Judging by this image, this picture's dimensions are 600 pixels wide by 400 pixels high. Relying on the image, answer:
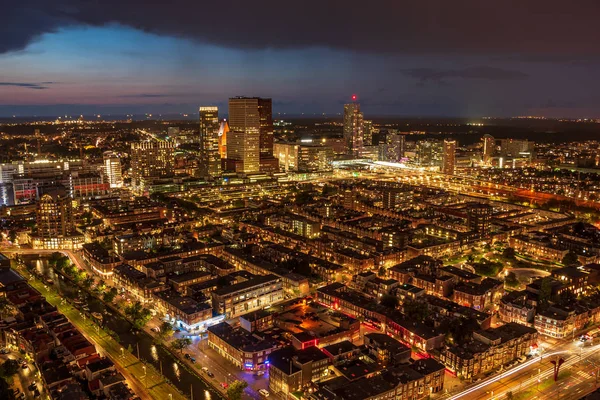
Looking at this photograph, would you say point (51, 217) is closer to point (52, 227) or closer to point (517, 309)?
point (52, 227)

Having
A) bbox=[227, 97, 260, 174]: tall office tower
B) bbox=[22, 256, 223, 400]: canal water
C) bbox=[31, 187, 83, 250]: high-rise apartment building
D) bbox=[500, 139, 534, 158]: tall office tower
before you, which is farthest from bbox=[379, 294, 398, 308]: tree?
bbox=[500, 139, 534, 158]: tall office tower

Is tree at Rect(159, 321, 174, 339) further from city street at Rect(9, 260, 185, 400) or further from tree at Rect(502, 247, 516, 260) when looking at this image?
tree at Rect(502, 247, 516, 260)

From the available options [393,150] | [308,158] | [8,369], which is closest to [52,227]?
[8,369]

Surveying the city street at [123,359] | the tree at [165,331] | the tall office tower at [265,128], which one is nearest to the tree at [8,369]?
the city street at [123,359]

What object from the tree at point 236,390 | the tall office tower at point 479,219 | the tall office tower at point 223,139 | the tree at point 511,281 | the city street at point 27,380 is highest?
the tall office tower at point 223,139

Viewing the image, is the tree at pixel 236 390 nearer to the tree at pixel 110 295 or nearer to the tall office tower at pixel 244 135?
the tree at pixel 110 295
